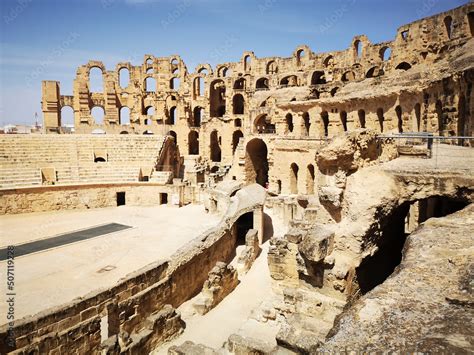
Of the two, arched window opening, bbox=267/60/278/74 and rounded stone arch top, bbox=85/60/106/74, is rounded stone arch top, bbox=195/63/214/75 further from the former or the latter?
rounded stone arch top, bbox=85/60/106/74

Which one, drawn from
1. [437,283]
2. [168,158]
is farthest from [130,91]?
[437,283]

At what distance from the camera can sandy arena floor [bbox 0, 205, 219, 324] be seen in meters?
9.42

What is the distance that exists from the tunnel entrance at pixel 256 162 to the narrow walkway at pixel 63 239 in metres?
13.0

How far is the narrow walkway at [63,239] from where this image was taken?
12461mm

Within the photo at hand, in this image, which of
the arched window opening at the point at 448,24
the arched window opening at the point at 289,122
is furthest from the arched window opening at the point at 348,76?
the arched window opening at the point at 289,122

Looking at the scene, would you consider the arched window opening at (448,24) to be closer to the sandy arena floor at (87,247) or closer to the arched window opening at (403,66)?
the arched window opening at (403,66)

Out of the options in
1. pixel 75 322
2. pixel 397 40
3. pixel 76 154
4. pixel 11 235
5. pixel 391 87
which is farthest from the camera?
pixel 397 40

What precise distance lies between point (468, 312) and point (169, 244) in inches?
462

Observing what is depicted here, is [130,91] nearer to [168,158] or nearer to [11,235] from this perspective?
[168,158]

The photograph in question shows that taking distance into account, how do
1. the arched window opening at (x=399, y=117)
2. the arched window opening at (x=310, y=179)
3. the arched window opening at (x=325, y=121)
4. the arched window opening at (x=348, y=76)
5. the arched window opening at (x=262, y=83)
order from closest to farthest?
the arched window opening at (x=399, y=117)
the arched window opening at (x=310, y=179)
the arched window opening at (x=325, y=121)
the arched window opening at (x=348, y=76)
the arched window opening at (x=262, y=83)

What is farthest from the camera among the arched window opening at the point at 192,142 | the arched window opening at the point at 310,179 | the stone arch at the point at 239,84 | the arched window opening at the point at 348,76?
the stone arch at the point at 239,84

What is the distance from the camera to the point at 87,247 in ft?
42.7

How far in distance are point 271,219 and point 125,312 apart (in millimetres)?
11243

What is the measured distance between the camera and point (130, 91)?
3644 centimetres
